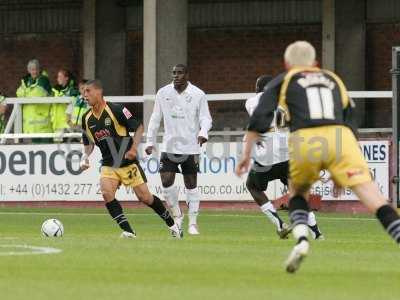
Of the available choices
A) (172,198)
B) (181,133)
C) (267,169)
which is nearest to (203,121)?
(181,133)

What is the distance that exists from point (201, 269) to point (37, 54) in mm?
24963

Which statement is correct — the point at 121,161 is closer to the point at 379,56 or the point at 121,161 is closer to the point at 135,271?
the point at 135,271

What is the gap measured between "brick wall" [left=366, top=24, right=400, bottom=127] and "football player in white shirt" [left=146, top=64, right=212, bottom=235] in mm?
13370

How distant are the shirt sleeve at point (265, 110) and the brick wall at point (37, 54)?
24.3 m

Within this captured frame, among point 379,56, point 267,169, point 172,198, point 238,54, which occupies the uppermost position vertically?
point 238,54

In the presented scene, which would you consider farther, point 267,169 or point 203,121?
point 203,121

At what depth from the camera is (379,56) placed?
32.5 metres

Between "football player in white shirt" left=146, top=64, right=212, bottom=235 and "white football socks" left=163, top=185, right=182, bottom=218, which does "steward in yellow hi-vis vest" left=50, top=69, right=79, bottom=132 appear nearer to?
"football player in white shirt" left=146, top=64, right=212, bottom=235

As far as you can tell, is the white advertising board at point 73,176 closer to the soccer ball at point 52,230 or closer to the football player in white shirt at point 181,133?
the football player in white shirt at point 181,133

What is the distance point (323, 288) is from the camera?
10.4 m

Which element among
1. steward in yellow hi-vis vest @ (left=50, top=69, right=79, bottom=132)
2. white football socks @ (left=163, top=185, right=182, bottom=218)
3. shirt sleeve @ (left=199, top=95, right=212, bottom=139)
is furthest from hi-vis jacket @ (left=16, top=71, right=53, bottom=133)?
white football socks @ (left=163, top=185, right=182, bottom=218)

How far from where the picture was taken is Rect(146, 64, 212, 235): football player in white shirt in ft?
62.1

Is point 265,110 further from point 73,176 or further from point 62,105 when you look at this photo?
point 62,105

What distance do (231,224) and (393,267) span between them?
372 inches
